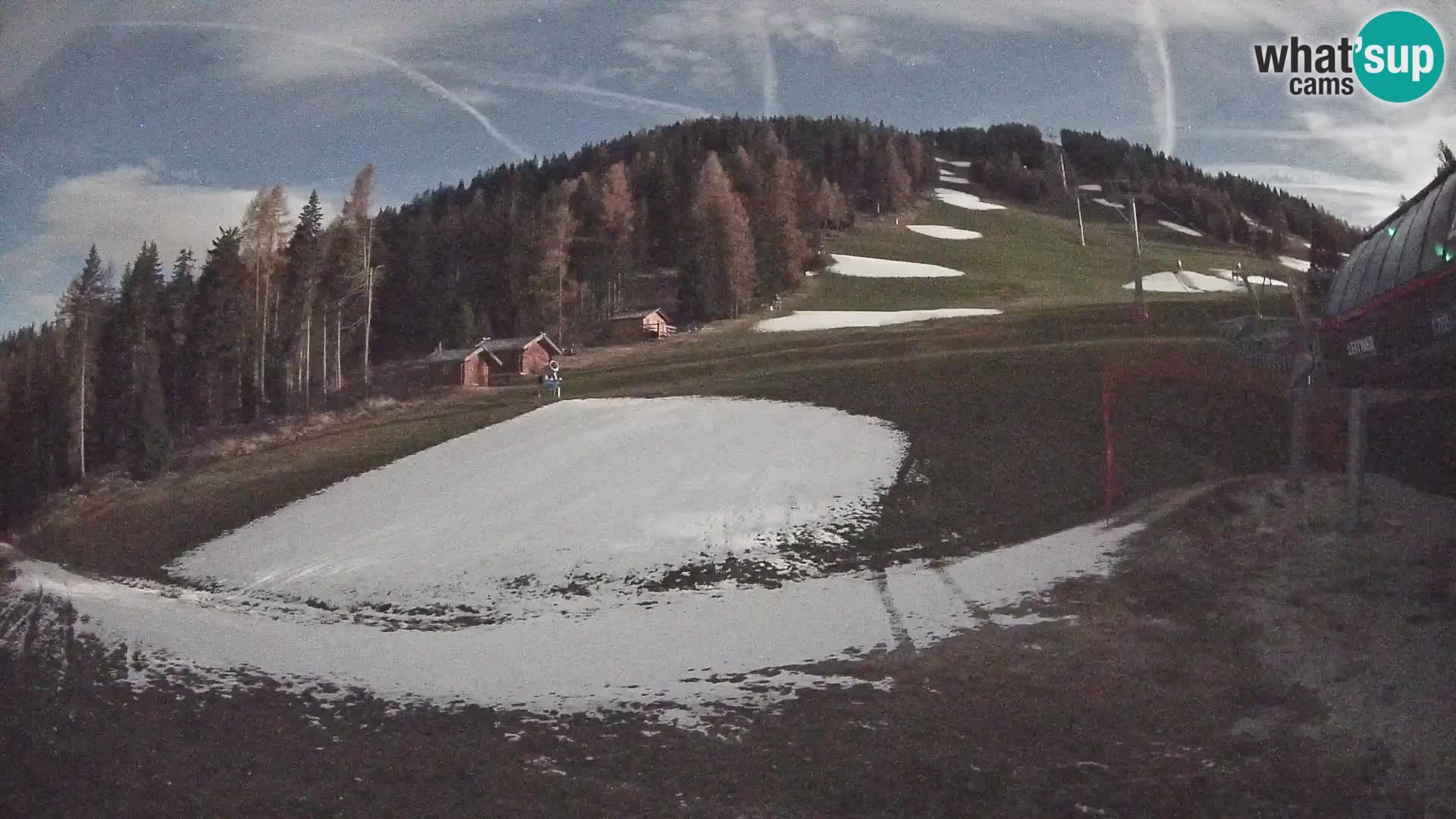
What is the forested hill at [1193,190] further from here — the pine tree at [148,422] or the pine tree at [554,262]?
the pine tree at [148,422]

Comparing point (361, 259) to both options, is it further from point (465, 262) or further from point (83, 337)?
point (83, 337)

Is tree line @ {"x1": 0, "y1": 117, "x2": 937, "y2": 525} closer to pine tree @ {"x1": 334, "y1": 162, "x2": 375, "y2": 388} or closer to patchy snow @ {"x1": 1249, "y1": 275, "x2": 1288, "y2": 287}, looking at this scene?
pine tree @ {"x1": 334, "y1": 162, "x2": 375, "y2": 388}

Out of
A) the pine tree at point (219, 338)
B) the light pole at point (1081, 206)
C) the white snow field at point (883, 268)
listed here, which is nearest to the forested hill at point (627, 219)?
the white snow field at point (883, 268)

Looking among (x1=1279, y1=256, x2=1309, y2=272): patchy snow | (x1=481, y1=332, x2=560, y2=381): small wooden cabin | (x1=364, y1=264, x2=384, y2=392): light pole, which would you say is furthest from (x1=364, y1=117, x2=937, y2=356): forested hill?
(x1=1279, y1=256, x2=1309, y2=272): patchy snow

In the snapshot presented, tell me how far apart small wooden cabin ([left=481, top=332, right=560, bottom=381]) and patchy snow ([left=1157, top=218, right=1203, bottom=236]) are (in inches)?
417

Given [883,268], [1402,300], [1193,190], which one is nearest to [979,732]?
[1402,300]

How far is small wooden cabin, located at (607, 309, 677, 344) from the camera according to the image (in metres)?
17.7

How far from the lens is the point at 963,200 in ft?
44.8

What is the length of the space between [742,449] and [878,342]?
13.9ft

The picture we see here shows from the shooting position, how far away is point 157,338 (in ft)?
35.1

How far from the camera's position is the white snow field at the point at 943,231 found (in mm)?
14398

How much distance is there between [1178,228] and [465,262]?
10029mm

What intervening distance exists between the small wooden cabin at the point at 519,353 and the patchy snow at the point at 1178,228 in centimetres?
1059

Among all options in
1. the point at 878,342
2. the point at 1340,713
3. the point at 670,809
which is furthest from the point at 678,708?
the point at 878,342
